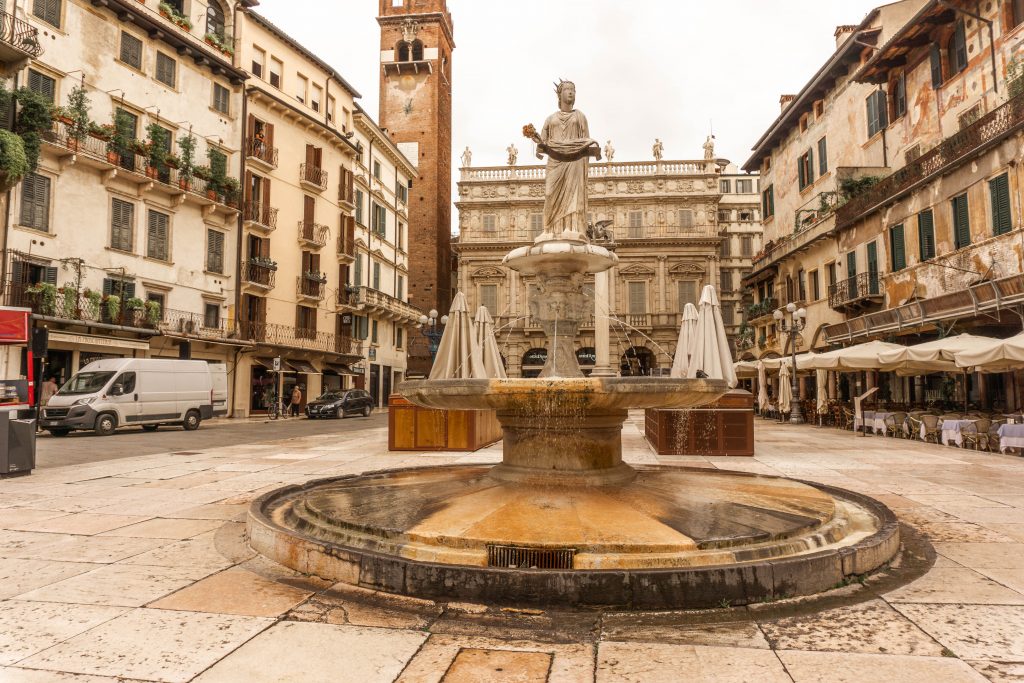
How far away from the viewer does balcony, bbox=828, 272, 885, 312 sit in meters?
24.4

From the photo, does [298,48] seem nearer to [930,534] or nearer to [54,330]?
[54,330]

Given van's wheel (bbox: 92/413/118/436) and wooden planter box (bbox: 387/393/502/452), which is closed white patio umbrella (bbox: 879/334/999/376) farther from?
van's wheel (bbox: 92/413/118/436)

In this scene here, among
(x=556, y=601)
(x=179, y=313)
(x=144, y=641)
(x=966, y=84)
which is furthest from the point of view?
(x=179, y=313)

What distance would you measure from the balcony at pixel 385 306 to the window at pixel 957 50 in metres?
29.1

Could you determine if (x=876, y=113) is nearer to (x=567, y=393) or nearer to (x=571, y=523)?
(x=567, y=393)

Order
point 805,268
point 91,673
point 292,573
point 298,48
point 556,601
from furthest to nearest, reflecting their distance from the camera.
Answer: point 298,48, point 805,268, point 292,573, point 556,601, point 91,673

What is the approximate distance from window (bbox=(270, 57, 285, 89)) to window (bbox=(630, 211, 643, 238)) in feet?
85.5

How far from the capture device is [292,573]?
14.3 ft

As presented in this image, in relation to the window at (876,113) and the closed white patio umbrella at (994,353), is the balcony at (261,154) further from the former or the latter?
the closed white patio umbrella at (994,353)

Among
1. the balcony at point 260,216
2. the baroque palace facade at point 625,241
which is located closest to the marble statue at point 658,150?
the baroque palace facade at point 625,241

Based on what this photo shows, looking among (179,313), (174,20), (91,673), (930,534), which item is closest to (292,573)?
(91,673)

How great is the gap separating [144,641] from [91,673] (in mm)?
361

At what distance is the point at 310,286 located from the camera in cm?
3459

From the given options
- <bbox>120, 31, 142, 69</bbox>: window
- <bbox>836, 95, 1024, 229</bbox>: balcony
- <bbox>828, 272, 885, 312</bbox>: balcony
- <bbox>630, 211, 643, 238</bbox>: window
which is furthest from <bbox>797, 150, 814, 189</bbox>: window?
<bbox>120, 31, 142, 69</bbox>: window
